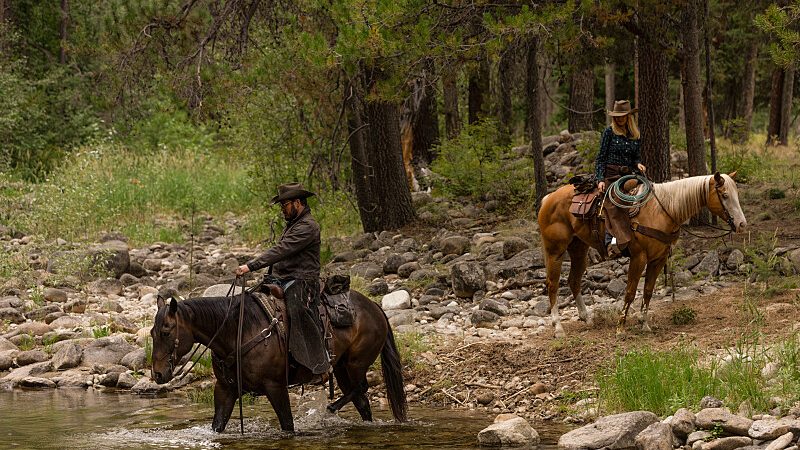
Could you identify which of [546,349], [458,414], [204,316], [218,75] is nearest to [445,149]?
[218,75]

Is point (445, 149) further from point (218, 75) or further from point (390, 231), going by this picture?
point (218, 75)

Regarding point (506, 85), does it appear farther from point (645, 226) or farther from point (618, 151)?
point (645, 226)

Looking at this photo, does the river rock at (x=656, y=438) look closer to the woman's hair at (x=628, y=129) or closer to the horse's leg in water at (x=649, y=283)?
the horse's leg in water at (x=649, y=283)

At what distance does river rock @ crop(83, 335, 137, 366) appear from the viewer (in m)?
12.9

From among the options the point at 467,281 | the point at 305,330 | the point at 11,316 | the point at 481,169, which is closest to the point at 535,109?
the point at 481,169

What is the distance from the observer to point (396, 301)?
1423 centimetres

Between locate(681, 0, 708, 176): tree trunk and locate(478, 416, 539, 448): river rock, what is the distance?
7.69 meters

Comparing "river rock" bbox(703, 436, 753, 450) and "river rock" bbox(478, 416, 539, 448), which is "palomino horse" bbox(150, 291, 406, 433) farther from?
"river rock" bbox(703, 436, 753, 450)

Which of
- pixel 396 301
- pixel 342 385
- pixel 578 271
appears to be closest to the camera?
pixel 342 385

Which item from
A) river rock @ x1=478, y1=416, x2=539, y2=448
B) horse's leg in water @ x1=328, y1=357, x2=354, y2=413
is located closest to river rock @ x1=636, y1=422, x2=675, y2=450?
river rock @ x1=478, y1=416, x2=539, y2=448

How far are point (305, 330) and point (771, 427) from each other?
3.77m

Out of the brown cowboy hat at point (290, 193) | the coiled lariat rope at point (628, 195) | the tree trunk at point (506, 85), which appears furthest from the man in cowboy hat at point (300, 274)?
the tree trunk at point (506, 85)

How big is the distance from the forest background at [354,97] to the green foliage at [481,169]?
4 centimetres

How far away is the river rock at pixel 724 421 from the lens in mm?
7938
